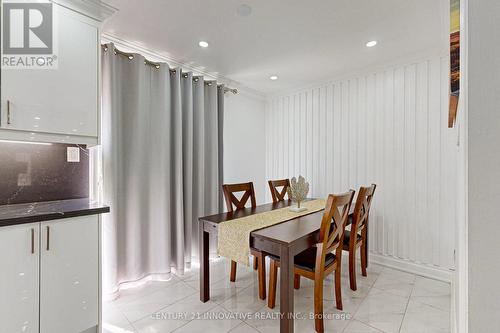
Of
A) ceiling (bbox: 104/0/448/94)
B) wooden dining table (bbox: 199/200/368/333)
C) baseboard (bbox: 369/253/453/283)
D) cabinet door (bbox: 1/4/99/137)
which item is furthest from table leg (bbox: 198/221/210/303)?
baseboard (bbox: 369/253/453/283)

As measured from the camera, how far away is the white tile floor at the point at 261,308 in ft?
5.95

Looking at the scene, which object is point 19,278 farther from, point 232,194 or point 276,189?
point 276,189

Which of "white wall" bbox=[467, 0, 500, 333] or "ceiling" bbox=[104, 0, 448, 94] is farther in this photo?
"ceiling" bbox=[104, 0, 448, 94]

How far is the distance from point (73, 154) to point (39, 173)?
0.29 m

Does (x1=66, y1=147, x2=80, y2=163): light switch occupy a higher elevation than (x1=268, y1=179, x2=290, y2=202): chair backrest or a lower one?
higher

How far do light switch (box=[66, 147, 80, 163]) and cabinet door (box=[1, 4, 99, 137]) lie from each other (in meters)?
0.46

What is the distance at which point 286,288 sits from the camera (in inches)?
59.9

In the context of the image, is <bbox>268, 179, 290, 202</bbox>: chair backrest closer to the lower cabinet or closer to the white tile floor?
the white tile floor

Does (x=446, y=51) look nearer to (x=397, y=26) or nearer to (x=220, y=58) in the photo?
(x=397, y=26)

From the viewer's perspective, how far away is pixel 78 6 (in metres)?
1.72

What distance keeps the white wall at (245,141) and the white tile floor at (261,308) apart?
1.66 m

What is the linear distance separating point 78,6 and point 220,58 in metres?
1.40

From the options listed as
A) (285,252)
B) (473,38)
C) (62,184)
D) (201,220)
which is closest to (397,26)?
(473,38)

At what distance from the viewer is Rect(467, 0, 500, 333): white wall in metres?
0.52
